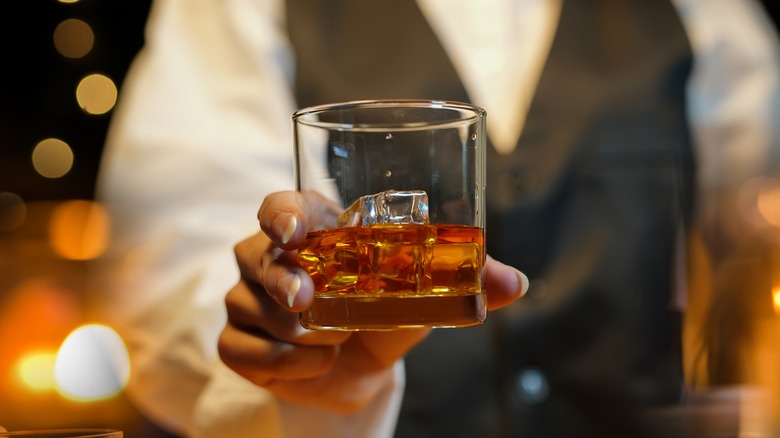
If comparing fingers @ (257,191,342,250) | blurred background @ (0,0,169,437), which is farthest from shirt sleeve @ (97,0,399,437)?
blurred background @ (0,0,169,437)

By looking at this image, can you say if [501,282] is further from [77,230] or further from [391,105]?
[77,230]

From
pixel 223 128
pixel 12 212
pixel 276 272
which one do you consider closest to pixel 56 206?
pixel 12 212

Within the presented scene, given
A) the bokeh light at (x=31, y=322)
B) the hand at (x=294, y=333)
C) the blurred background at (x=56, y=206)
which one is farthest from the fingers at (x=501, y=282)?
the bokeh light at (x=31, y=322)

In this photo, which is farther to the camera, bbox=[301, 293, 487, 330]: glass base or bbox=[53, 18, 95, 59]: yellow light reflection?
bbox=[53, 18, 95, 59]: yellow light reflection

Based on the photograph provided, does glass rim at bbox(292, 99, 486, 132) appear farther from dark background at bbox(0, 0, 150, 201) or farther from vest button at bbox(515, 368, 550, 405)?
dark background at bbox(0, 0, 150, 201)

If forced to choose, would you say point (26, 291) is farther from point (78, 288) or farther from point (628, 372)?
point (628, 372)

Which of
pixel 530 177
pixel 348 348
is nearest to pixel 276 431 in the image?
pixel 348 348
